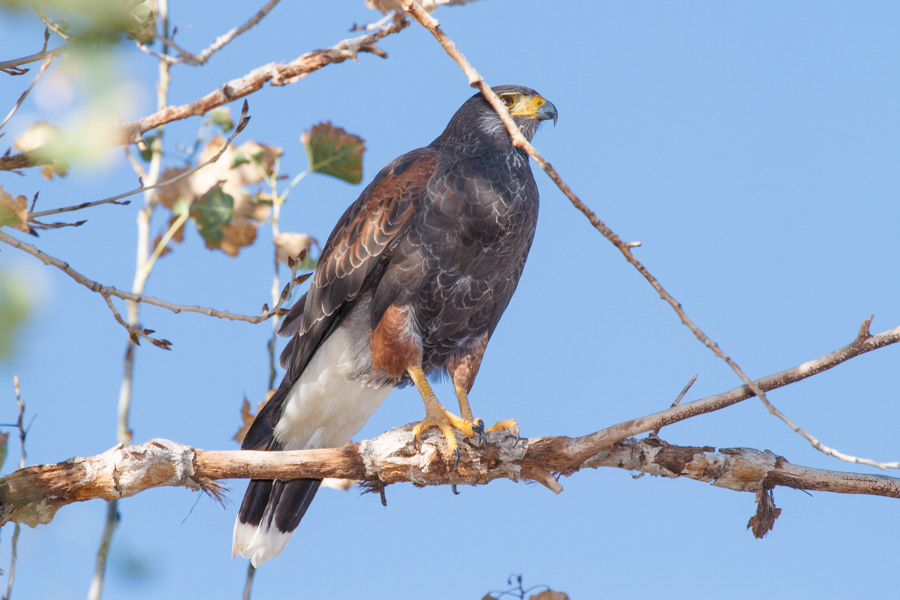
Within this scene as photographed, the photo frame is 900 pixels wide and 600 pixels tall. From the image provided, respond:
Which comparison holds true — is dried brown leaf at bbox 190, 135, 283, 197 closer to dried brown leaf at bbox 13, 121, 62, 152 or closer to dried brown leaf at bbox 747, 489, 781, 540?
dried brown leaf at bbox 13, 121, 62, 152

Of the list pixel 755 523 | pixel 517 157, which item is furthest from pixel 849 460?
pixel 517 157

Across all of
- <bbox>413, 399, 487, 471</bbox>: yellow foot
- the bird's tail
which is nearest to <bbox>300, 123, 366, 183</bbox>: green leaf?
<bbox>413, 399, 487, 471</bbox>: yellow foot

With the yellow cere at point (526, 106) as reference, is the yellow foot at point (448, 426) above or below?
below

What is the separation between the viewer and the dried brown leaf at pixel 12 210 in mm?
3000

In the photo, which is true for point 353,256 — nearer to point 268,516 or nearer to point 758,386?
point 268,516

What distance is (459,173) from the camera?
5.07m

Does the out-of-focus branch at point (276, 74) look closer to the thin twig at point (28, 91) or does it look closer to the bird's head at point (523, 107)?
the thin twig at point (28, 91)

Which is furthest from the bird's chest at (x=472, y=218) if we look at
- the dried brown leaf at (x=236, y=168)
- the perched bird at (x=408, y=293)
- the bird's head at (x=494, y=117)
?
the dried brown leaf at (x=236, y=168)

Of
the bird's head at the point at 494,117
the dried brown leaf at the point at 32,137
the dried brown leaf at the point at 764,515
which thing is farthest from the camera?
the bird's head at the point at 494,117

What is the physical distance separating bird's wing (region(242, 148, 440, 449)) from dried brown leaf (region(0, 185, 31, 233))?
2.30 meters

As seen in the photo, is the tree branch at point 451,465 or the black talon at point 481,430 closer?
the tree branch at point 451,465

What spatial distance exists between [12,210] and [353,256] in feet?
7.80

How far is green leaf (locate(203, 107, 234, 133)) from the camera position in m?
5.40

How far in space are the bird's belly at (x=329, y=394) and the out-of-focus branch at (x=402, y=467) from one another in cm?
89
